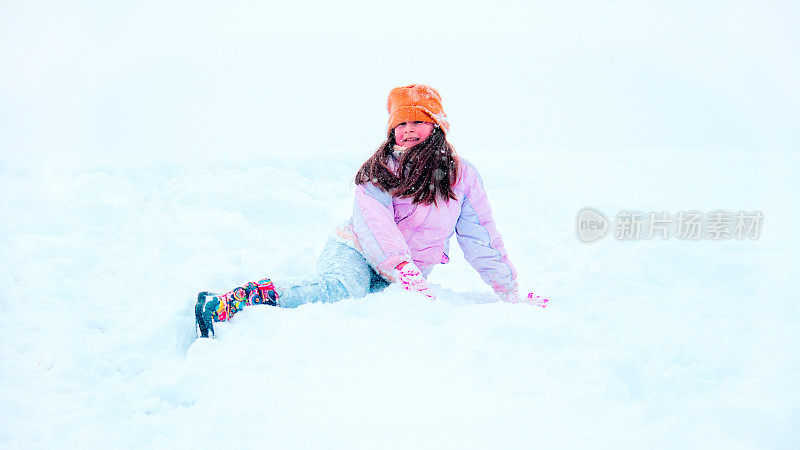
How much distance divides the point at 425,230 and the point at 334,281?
1.61 feet

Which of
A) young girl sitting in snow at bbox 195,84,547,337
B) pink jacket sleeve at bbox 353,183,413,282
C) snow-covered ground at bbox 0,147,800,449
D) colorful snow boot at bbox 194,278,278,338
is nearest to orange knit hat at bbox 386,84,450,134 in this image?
young girl sitting in snow at bbox 195,84,547,337

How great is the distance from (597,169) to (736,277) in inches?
111

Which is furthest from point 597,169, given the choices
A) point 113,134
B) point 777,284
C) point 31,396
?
point 113,134

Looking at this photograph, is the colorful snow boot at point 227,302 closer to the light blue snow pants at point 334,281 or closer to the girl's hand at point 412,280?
the light blue snow pants at point 334,281

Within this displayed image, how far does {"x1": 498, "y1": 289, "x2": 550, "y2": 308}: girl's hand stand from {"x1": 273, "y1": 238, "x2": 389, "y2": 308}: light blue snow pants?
1.76 feet

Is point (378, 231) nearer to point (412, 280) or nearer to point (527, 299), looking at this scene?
point (412, 280)

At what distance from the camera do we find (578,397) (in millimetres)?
1211

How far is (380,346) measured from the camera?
140 centimetres

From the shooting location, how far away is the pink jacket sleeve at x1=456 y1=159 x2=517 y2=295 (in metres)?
2.18

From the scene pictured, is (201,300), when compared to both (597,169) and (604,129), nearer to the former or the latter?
(597,169)

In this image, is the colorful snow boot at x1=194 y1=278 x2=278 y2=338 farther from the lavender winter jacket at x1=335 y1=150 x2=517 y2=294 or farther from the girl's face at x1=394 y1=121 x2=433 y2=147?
the girl's face at x1=394 y1=121 x2=433 y2=147
